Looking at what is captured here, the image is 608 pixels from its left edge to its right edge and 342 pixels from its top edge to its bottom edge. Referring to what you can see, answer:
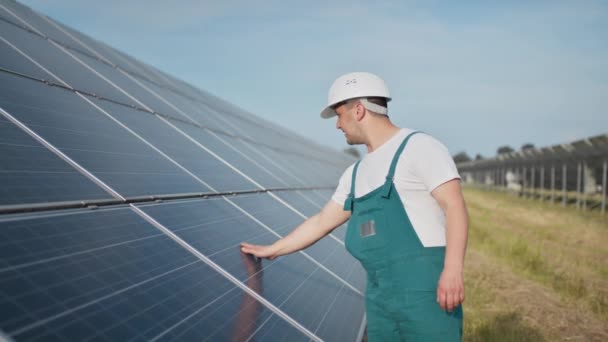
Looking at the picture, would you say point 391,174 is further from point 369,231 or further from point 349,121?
point 349,121

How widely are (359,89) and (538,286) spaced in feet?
25.2

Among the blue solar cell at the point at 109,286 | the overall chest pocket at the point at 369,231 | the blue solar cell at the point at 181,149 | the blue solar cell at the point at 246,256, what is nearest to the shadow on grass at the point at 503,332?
the blue solar cell at the point at 246,256

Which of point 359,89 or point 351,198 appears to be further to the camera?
point 351,198

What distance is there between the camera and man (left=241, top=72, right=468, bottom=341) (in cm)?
326

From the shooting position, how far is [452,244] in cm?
323

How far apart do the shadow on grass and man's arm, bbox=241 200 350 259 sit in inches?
138

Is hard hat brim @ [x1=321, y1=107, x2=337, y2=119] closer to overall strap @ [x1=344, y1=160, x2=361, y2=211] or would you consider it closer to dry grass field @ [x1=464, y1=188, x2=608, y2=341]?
overall strap @ [x1=344, y1=160, x2=361, y2=211]

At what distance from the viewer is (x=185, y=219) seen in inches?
149

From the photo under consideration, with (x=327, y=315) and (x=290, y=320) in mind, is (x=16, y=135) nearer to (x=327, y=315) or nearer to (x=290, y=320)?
(x=290, y=320)

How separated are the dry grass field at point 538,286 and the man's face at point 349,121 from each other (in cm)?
416

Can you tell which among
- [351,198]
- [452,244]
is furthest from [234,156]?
[452,244]

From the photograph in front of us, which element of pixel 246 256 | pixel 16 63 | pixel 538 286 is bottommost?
pixel 538 286

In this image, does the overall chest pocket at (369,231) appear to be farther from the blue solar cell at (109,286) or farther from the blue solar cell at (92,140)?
the blue solar cell at (92,140)

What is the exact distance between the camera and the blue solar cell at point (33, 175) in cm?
280
